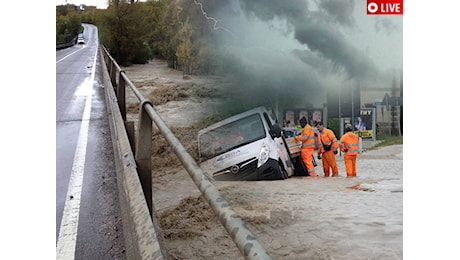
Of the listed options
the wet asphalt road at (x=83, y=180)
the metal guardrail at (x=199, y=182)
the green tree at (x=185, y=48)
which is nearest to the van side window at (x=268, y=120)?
the green tree at (x=185, y=48)

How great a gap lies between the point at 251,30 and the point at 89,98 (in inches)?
80.6

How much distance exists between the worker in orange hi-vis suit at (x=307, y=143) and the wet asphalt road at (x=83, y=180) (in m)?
0.79

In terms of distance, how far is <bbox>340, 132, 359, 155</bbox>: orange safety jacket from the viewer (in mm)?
1853

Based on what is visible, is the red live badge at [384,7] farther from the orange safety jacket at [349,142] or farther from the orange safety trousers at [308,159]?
the orange safety trousers at [308,159]

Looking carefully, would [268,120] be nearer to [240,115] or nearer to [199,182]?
[240,115]

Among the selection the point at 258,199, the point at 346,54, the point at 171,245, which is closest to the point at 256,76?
the point at 346,54

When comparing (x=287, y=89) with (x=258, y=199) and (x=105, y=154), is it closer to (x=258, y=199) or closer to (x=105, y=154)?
(x=258, y=199)

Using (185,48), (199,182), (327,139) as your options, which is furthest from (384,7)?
(199,182)

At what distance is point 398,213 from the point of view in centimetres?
175

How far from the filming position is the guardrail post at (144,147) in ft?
4.38

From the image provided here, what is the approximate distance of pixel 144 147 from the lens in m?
1.35

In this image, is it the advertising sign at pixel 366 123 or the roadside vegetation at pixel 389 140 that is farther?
the advertising sign at pixel 366 123

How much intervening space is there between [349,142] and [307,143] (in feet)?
0.57

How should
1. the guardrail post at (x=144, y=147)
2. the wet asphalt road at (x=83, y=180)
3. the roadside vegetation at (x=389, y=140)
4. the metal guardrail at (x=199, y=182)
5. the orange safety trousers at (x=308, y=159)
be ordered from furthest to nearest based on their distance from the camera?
the orange safety trousers at (x=308, y=159) < the roadside vegetation at (x=389, y=140) < the wet asphalt road at (x=83, y=180) < the guardrail post at (x=144, y=147) < the metal guardrail at (x=199, y=182)
